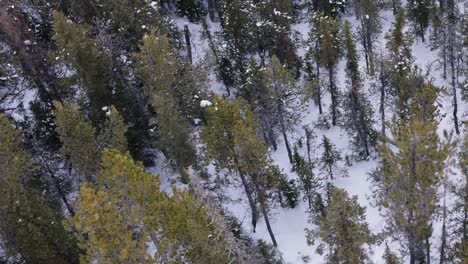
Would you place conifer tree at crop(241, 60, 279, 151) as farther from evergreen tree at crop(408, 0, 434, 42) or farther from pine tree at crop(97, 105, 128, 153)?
evergreen tree at crop(408, 0, 434, 42)

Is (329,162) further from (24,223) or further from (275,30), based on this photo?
(24,223)

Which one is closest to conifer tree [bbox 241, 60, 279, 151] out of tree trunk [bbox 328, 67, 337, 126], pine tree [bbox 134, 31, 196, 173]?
tree trunk [bbox 328, 67, 337, 126]

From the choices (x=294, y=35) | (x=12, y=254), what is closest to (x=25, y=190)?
(x=12, y=254)

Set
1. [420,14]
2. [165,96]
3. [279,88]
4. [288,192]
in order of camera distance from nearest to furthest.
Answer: [165,96]
[288,192]
[279,88]
[420,14]

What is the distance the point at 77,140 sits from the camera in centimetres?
2531

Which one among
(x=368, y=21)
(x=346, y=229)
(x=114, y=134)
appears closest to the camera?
(x=346, y=229)

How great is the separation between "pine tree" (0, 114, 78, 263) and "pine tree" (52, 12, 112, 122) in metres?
6.77

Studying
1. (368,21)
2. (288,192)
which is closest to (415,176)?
(288,192)

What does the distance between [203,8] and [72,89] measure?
2184cm

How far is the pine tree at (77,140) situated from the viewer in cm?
2488

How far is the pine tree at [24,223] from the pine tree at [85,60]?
22.2ft

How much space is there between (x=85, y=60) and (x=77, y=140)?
700 cm

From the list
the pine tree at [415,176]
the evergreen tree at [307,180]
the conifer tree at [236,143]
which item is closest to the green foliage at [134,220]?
the conifer tree at [236,143]

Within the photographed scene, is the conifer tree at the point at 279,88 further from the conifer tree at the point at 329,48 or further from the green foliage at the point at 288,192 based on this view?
the conifer tree at the point at 329,48
